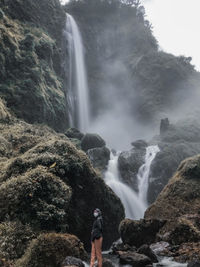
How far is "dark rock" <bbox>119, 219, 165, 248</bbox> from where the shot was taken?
1594 centimetres

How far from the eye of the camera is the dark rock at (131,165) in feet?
118

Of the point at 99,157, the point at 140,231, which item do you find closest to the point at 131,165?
the point at 99,157

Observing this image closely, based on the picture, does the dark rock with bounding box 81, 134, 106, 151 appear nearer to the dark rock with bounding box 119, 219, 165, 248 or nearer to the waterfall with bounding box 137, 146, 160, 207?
the waterfall with bounding box 137, 146, 160, 207

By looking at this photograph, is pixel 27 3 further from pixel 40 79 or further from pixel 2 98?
pixel 2 98

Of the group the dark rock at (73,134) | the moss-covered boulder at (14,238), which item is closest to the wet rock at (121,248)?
the moss-covered boulder at (14,238)

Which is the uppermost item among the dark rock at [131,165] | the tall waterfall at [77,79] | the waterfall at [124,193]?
the tall waterfall at [77,79]

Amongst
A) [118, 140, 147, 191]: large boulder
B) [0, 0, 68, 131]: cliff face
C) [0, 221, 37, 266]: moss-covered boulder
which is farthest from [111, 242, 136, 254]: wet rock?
[118, 140, 147, 191]: large boulder

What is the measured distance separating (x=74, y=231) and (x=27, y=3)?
4316 cm

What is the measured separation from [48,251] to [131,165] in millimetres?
28564

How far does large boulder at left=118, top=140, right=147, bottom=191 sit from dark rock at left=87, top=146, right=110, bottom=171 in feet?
6.70

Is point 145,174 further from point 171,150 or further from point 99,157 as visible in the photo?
point 99,157

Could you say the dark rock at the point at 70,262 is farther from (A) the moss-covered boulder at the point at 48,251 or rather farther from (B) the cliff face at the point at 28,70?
(B) the cliff face at the point at 28,70

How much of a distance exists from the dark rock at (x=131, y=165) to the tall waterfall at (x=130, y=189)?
1.82ft

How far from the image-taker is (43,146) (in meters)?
17.0
